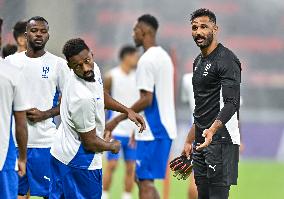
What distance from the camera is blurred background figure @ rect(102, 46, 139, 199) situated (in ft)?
39.9

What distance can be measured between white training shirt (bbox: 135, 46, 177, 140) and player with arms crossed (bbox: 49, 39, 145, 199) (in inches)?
84.3

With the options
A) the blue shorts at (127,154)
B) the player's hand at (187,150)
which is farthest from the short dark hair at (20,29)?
the blue shorts at (127,154)

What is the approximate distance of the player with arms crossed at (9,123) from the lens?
6066 mm

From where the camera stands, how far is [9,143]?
6.23 meters

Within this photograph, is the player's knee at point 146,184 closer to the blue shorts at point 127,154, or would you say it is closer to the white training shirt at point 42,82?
the white training shirt at point 42,82

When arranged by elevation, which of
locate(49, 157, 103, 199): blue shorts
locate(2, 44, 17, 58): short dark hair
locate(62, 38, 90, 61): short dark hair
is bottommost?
locate(49, 157, 103, 199): blue shorts

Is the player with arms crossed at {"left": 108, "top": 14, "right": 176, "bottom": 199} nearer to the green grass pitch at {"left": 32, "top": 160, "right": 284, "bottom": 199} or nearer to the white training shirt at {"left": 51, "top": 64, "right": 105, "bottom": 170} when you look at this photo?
the white training shirt at {"left": 51, "top": 64, "right": 105, "bottom": 170}

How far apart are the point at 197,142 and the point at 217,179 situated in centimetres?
40

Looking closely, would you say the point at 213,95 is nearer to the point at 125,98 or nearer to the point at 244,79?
the point at 125,98

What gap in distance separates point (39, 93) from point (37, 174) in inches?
29.8

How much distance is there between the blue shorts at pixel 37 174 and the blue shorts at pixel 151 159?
1.62 meters

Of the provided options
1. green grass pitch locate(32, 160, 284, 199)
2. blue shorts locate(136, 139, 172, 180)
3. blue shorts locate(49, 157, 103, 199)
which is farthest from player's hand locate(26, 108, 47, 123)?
green grass pitch locate(32, 160, 284, 199)

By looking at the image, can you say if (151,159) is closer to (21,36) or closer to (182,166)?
(21,36)

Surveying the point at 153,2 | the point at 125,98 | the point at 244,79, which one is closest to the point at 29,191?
the point at 125,98
